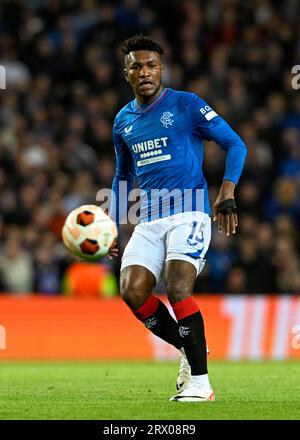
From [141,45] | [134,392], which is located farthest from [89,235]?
[141,45]

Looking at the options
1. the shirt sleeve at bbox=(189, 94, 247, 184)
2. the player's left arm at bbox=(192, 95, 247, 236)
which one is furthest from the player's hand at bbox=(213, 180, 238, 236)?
the shirt sleeve at bbox=(189, 94, 247, 184)

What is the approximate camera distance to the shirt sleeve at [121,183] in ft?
25.7

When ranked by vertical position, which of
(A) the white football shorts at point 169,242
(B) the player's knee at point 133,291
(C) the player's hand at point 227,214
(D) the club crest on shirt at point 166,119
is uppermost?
(D) the club crest on shirt at point 166,119

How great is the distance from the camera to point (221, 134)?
7137 mm

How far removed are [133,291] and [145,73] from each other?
5.02ft

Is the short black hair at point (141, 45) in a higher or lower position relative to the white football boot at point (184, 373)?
higher

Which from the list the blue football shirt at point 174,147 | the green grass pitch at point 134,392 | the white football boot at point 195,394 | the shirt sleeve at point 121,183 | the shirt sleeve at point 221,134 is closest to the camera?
the green grass pitch at point 134,392

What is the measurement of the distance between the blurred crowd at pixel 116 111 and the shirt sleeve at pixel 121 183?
18.6 feet

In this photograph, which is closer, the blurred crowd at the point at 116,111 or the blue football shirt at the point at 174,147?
the blue football shirt at the point at 174,147

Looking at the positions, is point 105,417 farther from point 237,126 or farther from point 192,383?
point 237,126

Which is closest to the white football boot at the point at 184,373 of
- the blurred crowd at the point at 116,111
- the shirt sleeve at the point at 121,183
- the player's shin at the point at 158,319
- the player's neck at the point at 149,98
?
the player's shin at the point at 158,319

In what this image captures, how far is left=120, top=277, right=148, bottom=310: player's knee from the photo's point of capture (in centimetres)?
708

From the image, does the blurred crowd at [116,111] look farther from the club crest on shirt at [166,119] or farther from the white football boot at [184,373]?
the club crest on shirt at [166,119]
